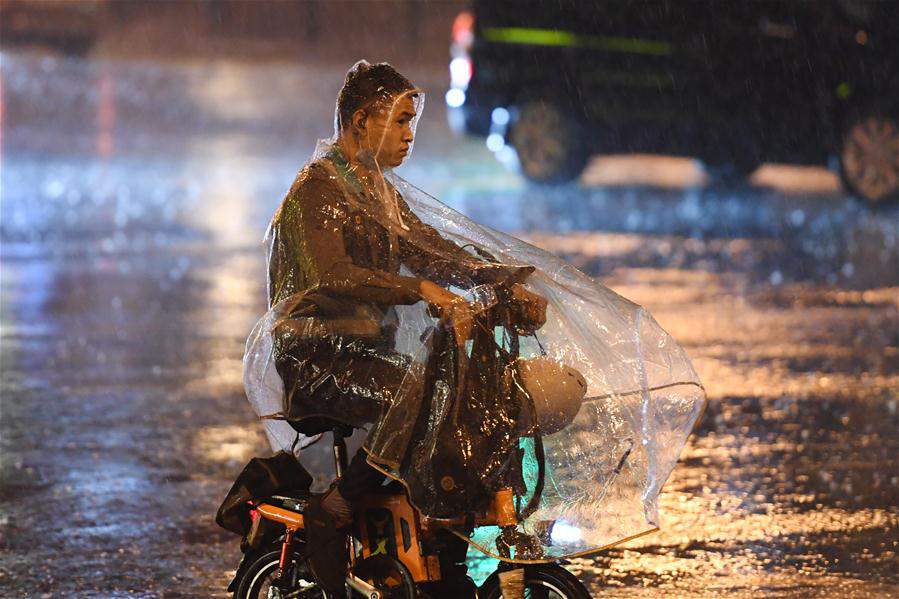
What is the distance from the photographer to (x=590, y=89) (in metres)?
15.9

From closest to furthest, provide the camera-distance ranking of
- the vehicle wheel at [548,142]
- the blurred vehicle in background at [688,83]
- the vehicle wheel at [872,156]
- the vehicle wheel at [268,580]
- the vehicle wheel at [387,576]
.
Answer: the vehicle wheel at [387,576]
the vehicle wheel at [268,580]
the vehicle wheel at [872,156]
the blurred vehicle in background at [688,83]
the vehicle wheel at [548,142]

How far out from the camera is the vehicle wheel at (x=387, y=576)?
13.9 feet

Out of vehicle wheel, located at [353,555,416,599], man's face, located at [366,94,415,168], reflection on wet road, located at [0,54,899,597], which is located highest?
man's face, located at [366,94,415,168]

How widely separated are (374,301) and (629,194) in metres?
12.5

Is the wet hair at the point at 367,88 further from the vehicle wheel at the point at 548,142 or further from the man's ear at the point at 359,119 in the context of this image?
the vehicle wheel at the point at 548,142

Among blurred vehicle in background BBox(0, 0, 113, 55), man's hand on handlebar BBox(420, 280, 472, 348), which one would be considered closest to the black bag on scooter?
man's hand on handlebar BBox(420, 280, 472, 348)

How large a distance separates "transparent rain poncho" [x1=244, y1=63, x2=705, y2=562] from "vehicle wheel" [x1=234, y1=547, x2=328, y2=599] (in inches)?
17.9

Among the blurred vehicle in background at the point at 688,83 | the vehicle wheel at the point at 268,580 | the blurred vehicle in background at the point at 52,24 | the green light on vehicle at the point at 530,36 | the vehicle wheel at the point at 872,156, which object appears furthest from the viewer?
the blurred vehicle in background at the point at 52,24

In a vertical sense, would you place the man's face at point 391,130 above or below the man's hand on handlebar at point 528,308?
above

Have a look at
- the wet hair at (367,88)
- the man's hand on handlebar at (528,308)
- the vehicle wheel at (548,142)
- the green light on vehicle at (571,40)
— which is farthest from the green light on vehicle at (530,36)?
the man's hand on handlebar at (528,308)

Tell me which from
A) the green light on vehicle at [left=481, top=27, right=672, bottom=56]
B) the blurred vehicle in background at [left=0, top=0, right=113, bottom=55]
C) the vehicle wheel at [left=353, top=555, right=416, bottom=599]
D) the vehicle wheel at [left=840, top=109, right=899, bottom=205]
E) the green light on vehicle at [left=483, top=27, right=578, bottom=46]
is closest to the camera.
Answer: the vehicle wheel at [left=353, top=555, right=416, bottom=599]

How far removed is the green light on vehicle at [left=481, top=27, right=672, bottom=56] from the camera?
15695 mm

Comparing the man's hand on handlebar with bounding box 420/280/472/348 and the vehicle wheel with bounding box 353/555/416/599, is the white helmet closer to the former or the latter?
the man's hand on handlebar with bounding box 420/280/472/348

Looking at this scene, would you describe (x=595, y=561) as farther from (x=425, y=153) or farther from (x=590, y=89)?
(x=425, y=153)
